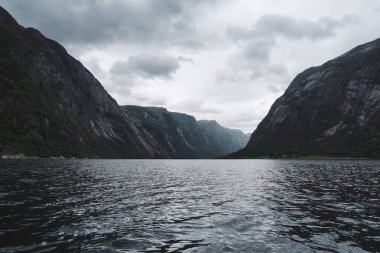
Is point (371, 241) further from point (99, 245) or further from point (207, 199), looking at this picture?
point (207, 199)

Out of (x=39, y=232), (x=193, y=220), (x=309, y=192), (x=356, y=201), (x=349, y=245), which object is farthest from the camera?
(x=309, y=192)

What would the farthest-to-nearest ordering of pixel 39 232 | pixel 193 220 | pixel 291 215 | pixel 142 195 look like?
1. pixel 142 195
2. pixel 291 215
3. pixel 193 220
4. pixel 39 232

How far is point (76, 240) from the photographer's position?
68.1ft

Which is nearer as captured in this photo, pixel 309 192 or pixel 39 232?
pixel 39 232

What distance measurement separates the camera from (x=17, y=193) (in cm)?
3981

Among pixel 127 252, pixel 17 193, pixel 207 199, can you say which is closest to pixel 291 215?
pixel 207 199

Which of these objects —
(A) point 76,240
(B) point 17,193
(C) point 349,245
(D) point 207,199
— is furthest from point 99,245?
(B) point 17,193

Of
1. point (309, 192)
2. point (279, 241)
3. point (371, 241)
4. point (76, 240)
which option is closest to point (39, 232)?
point (76, 240)

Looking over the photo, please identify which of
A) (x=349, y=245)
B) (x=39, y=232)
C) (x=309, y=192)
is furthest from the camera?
(x=309, y=192)

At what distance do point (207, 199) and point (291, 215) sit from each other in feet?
40.5

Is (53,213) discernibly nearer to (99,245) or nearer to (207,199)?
(99,245)

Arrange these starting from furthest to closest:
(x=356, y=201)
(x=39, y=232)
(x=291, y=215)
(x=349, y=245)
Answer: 1. (x=356, y=201)
2. (x=291, y=215)
3. (x=39, y=232)
4. (x=349, y=245)

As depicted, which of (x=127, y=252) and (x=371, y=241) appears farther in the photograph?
(x=371, y=241)

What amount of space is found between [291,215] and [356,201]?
12611mm
